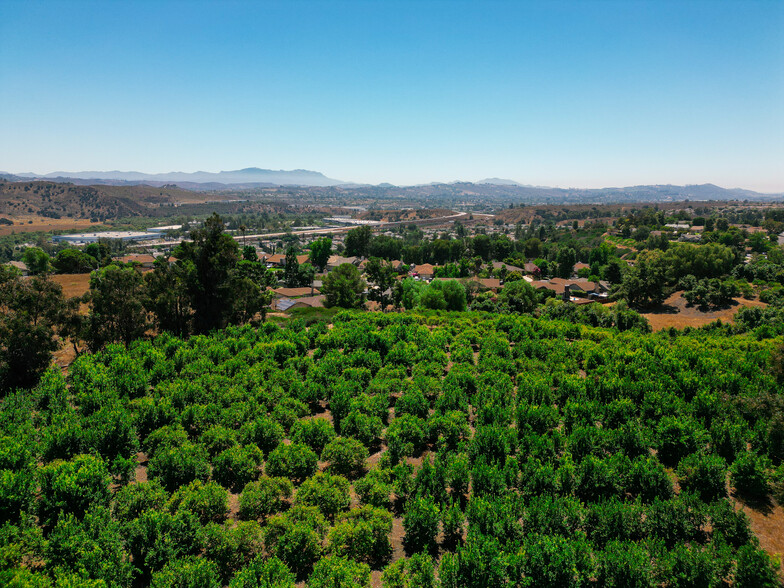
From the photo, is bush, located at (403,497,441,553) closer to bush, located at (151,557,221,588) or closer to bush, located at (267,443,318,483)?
bush, located at (267,443,318,483)

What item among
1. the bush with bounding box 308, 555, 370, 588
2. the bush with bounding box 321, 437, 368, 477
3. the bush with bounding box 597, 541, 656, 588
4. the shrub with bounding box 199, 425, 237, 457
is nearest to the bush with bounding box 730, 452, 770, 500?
the bush with bounding box 597, 541, 656, 588

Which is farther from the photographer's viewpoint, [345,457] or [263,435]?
[263,435]

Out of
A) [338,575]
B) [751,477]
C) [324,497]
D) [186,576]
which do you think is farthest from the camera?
[751,477]

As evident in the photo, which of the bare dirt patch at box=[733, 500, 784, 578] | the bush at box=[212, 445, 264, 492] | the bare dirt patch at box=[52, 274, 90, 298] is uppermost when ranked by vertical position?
the bare dirt patch at box=[52, 274, 90, 298]

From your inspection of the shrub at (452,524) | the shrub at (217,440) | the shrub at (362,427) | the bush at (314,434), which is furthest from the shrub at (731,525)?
the shrub at (217,440)

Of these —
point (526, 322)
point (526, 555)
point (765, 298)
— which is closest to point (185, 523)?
point (526, 555)

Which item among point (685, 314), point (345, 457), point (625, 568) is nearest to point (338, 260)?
point (685, 314)

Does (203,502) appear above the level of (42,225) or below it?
below

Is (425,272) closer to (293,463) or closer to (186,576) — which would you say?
(293,463)
